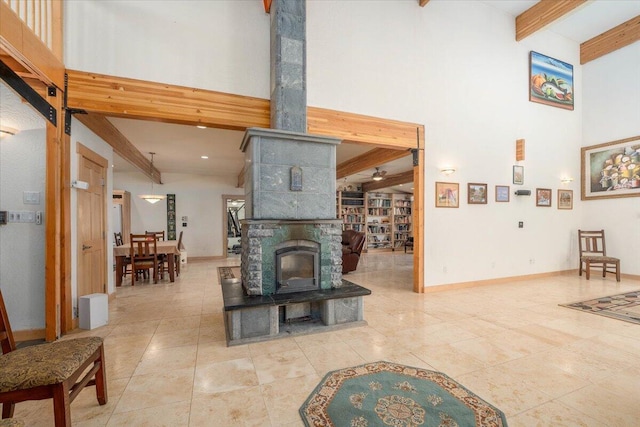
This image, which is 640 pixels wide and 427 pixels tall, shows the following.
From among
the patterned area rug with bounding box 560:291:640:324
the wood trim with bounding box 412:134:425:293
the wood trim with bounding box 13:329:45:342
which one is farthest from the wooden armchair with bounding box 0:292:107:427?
the patterned area rug with bounding box 560:291:640:324

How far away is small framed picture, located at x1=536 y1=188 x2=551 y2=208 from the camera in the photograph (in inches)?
228

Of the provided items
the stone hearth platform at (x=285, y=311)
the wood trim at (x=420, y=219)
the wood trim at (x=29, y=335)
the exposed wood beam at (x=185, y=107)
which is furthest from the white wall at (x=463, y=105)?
the wood trim at (x=29, y=335)

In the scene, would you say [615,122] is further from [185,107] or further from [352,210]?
[185,107]

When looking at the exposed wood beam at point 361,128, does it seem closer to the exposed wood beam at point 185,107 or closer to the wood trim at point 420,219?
the exposed wood beam at point 185,107

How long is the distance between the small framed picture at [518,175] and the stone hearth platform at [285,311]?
4.38m

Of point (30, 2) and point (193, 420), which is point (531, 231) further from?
point (30, 2)

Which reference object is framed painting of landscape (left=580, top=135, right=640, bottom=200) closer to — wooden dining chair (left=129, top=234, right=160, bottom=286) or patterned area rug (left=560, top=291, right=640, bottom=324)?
patterned area rug (left=560, top=291, right=640, bottom=324)

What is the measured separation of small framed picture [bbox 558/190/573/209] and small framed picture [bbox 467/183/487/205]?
239 cm

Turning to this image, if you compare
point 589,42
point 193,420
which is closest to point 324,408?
point 193,420

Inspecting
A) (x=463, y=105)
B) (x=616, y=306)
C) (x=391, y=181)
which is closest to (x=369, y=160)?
(x=463, y=105)

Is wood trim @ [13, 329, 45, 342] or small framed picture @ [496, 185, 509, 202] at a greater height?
small framed picture @ [496, 185, 509, 202]

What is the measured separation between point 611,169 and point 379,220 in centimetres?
658

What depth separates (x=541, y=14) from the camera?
16.6 feet

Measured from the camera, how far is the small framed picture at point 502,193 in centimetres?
532
